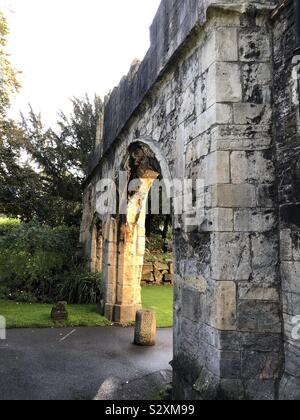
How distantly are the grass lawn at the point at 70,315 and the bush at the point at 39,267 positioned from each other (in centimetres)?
64

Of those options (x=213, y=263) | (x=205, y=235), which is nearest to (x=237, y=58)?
(x=205, y=235)

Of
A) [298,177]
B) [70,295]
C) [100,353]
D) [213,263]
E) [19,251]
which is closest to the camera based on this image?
[298,177]

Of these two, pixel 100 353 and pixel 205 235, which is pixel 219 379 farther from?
pixel 100 353

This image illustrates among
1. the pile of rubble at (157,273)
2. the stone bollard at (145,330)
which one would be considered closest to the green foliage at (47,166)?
the pile of rubble at (157,273)

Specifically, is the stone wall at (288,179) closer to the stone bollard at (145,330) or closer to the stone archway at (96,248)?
the stone bollard at (145,330)

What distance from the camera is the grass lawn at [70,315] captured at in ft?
22.5

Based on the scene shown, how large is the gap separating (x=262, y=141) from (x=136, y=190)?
4017 millimetres

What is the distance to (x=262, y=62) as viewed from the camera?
3072 millimetres

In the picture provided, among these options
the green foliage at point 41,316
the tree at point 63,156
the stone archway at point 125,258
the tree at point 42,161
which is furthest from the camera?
the tree at point 63,156

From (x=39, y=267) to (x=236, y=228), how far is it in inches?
312

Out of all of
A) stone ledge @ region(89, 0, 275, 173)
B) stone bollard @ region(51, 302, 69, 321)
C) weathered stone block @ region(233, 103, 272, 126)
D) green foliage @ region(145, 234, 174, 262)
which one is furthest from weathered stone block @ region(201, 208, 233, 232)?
green foliage @ region(145, 234, 174, 262)

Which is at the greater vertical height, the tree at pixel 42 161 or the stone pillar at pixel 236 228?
the tree at pixel 42 161

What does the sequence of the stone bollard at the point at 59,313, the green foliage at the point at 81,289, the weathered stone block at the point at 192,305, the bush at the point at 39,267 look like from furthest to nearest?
the bush at the point at 39,267
the green foliage at the point at 81,289
the stone bollard at the point at 59,313
the weathered stone block at the point at 192,305

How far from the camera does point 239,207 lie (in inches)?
116
